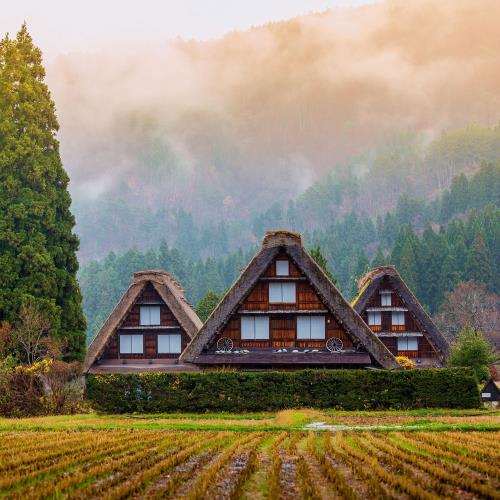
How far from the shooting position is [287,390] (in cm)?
3036

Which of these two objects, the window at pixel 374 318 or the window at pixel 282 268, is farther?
the window at pixel 374 318

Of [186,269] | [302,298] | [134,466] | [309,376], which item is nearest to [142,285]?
[302,298]

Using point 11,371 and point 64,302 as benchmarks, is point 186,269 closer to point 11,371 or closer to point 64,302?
point 64,302

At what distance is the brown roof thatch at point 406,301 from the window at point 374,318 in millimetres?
1555

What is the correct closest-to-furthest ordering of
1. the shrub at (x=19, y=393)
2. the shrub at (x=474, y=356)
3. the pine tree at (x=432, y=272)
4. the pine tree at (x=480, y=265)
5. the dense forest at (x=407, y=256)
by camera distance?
1. the shrub at (x=19, y=393)
2. the shrub at (x=474, y=356)
3. the pine tree at (x=480, y=265)
4. the pine tree at (x=432, y=272)
5. the dense forest at (x=407, y=256)

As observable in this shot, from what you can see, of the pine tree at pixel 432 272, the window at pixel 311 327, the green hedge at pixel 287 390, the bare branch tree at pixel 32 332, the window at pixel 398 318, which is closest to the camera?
the green hedge at pixel 287 390

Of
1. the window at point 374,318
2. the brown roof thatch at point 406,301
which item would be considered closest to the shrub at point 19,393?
the brown roof thatch at point 406,301

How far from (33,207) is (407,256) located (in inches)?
3175

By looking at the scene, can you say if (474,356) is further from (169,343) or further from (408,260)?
(408,260)

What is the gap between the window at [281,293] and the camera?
36031 millimetres

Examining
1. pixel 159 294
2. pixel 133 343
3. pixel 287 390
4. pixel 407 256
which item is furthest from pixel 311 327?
pixel 407 256

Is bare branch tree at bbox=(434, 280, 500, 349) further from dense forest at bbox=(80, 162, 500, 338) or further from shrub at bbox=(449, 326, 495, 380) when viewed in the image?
shrub at bbox=(449, 326, 495, 380)

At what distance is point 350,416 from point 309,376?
3525 millimetres

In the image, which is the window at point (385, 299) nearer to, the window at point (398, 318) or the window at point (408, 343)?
the window at point (398, 318)
